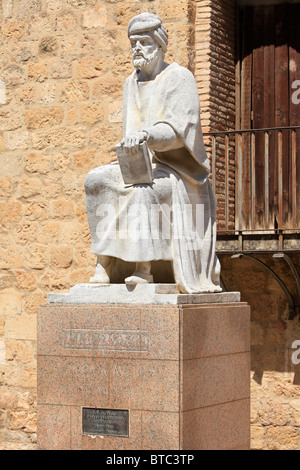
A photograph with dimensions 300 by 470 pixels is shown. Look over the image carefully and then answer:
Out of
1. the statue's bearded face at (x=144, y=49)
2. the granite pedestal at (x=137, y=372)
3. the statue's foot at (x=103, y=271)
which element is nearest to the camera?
the granite pedestal at (x=137, y=372)

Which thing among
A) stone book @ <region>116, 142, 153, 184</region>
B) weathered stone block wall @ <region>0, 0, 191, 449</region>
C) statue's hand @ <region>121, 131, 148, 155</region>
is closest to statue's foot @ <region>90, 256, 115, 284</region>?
stone book @ <region>116, 142, 153, 184</region>

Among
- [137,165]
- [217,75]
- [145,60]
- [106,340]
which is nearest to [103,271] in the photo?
[106,340]

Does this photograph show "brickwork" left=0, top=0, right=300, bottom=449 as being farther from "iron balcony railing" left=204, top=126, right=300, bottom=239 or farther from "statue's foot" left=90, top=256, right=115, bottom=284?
"statue's foot" left=90, top=256, right=115, bottom=284

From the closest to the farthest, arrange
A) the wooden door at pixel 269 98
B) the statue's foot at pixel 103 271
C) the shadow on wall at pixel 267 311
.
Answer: the statue's foot at pixel 103 271, the shadow on wall at pixel 267 311, the wooden door at pixel 269 98

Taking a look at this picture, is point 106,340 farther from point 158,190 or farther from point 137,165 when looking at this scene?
point 137,165

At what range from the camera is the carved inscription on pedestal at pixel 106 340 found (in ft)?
19.8

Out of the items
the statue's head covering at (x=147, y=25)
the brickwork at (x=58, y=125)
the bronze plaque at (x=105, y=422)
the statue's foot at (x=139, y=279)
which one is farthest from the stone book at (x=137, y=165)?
the brickwork at (x=58, y=125)

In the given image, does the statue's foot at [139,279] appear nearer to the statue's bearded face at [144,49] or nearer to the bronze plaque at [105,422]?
the bronze plaque at [105,422]

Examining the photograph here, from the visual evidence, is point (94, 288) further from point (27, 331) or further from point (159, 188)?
point (27, 331)

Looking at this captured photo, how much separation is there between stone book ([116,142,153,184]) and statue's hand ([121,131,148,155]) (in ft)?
0.08

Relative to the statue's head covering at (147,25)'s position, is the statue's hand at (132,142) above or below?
below

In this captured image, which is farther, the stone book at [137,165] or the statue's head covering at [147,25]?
the statue's head covering at [147,25]

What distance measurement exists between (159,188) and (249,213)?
389 cm

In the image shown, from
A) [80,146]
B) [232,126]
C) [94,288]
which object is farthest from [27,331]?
[94,288]
